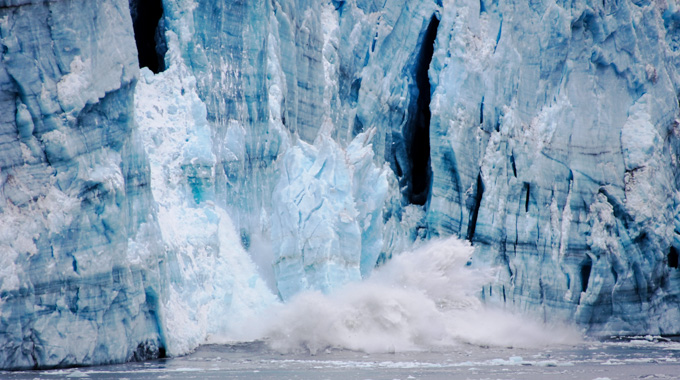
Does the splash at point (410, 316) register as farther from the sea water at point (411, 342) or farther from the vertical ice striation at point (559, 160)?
the vertical ice striation at point (559, 160)

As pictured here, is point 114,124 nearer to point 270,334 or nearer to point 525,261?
point 270,334

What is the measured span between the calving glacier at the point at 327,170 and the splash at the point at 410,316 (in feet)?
0.15

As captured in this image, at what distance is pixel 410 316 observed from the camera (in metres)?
14.0

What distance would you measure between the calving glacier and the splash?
5 cm

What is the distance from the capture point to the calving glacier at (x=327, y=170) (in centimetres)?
1042

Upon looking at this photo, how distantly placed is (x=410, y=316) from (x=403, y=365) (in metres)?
2.50

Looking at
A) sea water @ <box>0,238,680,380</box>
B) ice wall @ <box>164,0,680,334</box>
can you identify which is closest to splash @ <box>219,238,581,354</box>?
sea water @ <box>0,238,680,380</box>

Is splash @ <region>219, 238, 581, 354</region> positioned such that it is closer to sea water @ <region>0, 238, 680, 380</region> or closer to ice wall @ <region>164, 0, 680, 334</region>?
sea water @ <region>0, 238, 680, 380</region>

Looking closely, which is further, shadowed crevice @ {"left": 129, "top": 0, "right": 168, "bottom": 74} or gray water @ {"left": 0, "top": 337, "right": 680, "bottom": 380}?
shadowed crevice @ {"left": 129, "top": 0, "right": 168, "bottom": 74}

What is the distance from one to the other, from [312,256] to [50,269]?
4897 mm

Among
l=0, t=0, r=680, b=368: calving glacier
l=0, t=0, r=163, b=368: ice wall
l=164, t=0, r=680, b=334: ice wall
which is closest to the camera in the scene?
l=0, t=0, r=163, b=368: ice wall

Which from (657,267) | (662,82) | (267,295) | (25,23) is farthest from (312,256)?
(662,82)

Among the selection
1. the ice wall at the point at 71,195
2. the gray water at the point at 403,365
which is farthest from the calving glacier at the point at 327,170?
the gray water at the point at 403,365

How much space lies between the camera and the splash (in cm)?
1316
